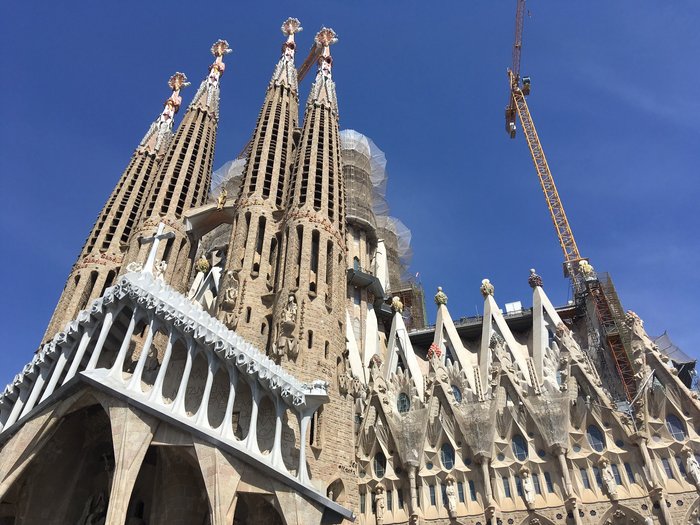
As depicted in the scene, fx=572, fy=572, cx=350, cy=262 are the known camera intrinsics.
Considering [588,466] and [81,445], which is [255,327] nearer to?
[81,445]

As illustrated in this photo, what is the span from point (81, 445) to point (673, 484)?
20640 millimetres

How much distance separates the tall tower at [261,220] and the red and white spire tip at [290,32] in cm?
423

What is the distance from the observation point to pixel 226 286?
79.2ft

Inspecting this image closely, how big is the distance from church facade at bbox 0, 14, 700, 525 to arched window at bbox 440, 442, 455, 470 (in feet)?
0.30

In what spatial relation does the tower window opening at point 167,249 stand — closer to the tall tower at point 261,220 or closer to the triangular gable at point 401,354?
the tall tower at point 261,220

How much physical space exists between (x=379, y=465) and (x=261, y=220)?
12.3 m

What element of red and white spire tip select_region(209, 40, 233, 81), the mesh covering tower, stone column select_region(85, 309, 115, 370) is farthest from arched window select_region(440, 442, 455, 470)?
red and white spire tip select_region(209, 40, 233, 81)

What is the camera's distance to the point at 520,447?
73.7 ft

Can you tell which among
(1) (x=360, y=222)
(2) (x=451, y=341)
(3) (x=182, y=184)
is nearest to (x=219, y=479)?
(2) (x=451, y=341)

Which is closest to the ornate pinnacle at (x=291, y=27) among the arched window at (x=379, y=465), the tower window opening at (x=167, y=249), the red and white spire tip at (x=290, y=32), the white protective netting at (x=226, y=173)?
the red and white spire tip at (x=290, y=32)

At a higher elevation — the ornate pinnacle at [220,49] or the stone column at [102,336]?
the ornate pinnacle at [220,49]

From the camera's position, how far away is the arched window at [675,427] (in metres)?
20.7

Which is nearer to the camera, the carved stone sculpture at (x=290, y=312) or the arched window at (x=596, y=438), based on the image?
the arched window at (x=596, y=438)

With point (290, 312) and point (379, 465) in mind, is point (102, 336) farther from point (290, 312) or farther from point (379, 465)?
point (379, 465)
